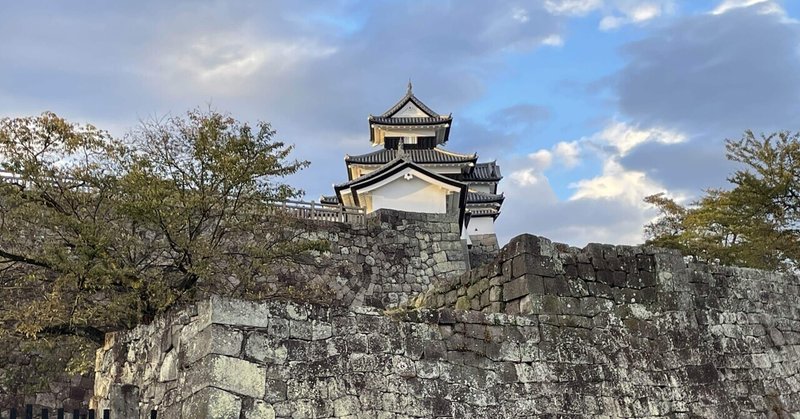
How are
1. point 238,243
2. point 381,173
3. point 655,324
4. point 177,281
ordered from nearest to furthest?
point 655,324
point 177,281
point 238,243
point 381,173

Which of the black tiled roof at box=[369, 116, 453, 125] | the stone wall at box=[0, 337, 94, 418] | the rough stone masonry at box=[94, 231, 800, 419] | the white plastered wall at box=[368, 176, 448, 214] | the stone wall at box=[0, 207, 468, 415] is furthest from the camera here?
the black tiled roof at box=[369, 116, 453, 125]

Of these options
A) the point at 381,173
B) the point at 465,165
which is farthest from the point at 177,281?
the point at 465,165

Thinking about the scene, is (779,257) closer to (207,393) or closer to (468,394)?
(468,394)

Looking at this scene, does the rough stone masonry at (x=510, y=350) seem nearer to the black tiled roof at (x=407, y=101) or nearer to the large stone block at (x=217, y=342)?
the large stone block at (x=217, y=342)

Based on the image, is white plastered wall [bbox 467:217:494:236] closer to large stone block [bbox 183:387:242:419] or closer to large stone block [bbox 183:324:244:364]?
large stone block [bbox 183:324:244:364]

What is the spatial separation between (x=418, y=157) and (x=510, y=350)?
24481 millimetres

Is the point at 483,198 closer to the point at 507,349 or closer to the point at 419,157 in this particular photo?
the point at 419,157

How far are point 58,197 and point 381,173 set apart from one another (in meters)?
13.0

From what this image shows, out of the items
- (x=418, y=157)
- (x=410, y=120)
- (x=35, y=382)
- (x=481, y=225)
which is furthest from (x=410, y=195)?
(x=35, y=382)

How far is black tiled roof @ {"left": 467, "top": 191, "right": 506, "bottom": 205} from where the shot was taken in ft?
106

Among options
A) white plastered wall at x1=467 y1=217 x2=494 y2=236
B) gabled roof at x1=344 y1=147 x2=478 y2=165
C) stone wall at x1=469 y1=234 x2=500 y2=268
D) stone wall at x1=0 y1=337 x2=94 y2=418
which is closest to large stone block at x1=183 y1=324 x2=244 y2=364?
stone wall at x1=0 y1=337 x2=94 y2=418

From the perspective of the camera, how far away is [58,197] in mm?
9688

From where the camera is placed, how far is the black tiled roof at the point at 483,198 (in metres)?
32.3

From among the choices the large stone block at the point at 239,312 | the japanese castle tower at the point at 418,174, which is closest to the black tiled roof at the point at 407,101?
the japanese castle tower at the point at 418,174
